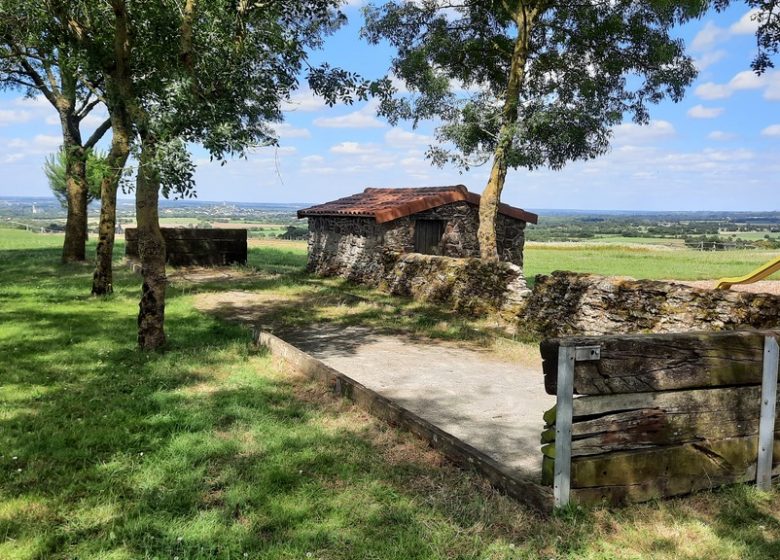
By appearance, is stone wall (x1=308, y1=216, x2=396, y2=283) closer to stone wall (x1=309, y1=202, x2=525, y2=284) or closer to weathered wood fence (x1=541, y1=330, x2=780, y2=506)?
stone wall (x1=309, y1=202, x2=525, y2=284)

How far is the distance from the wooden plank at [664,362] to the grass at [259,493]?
2.78 ft

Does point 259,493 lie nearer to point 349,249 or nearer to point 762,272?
point 762,272

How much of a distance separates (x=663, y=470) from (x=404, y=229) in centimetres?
1486

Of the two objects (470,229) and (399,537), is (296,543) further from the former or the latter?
(470,229)

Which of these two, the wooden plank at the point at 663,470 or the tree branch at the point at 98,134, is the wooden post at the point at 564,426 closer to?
the wooden plank at the point at 663,470

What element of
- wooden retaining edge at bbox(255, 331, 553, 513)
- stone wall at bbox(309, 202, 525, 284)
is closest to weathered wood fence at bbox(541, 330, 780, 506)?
Answer: wooden retaining edge at bbox(255, 331, 553, 513)

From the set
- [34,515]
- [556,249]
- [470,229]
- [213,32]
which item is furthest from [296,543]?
[556,249]

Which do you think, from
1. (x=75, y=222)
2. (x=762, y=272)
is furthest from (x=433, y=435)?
(x=75, y=222)

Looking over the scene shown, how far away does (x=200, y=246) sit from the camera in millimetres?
22781

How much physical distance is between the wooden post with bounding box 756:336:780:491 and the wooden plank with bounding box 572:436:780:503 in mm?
51

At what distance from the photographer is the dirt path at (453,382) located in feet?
18.9

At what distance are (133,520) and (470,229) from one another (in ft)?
55.5

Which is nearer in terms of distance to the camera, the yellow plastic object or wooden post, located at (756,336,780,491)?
wooden post, located at (756,336,780,491)

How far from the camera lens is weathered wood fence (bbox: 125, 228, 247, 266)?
22.1 meters
